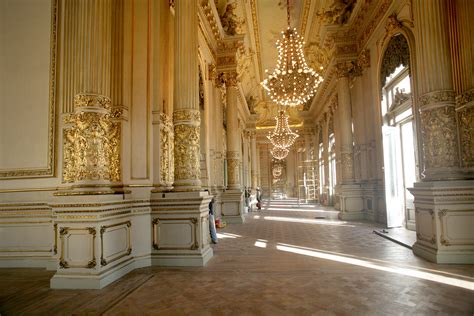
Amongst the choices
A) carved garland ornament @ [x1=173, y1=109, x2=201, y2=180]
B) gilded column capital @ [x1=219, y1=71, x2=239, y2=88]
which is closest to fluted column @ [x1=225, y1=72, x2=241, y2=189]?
gilded column capital @ [x1=219, y1=71, x2=239, y2=88]

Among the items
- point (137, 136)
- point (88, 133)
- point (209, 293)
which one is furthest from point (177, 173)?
point (209, 293)

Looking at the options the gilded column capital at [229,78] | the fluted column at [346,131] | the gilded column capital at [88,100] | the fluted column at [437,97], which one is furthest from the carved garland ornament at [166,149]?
the fluted column at [346,131]

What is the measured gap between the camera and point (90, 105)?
178 inches

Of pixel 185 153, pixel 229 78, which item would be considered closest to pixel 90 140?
pixel 185 153

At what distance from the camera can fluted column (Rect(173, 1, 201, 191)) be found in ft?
18.2

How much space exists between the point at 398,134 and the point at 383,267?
240 inches

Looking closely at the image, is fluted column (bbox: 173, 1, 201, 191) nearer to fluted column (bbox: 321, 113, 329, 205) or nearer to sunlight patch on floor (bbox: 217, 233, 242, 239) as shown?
sunlight patch on floor (bbox: 217, 233, 242, 239)

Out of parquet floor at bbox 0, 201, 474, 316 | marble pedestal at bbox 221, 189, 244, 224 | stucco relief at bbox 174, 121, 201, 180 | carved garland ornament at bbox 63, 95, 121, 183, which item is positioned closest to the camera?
parquet floor at bbox 0, 201, 474, 316

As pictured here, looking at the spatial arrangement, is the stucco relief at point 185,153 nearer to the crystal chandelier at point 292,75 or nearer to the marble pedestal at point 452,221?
the marble pedestal at point 452,221

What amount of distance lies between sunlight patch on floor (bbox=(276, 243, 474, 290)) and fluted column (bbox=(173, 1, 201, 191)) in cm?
255

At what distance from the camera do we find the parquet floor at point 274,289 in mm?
3326

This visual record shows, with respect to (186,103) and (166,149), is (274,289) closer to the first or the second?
(166,149)

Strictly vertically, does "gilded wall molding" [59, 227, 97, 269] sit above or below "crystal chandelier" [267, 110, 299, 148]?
below

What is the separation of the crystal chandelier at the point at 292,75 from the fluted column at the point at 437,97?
159 inches
